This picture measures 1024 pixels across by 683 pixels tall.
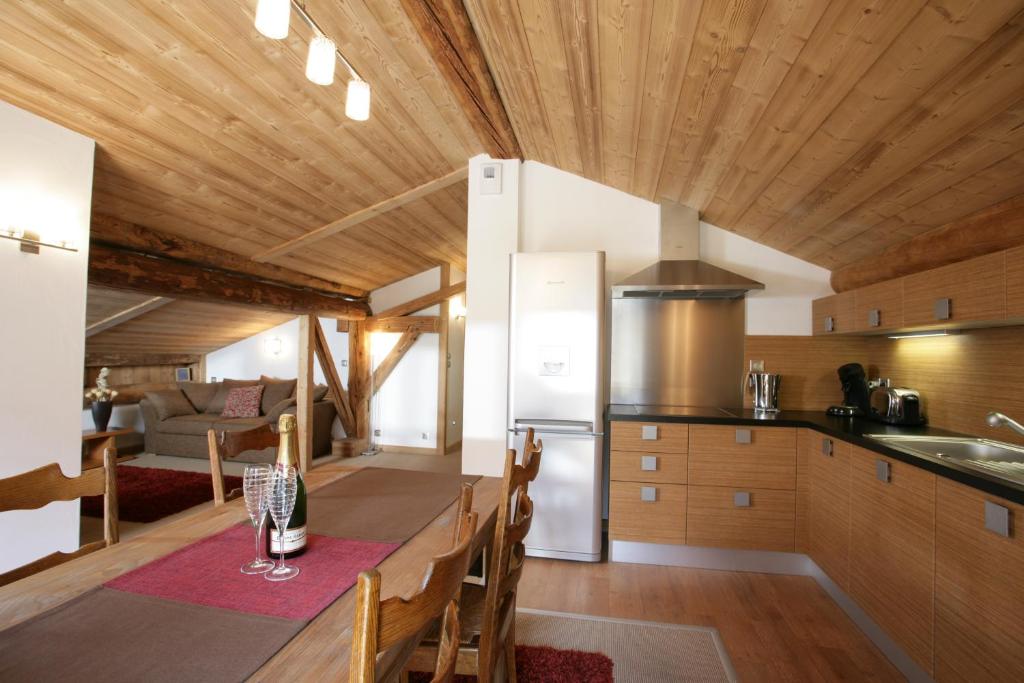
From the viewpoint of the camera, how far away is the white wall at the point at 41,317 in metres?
2.25

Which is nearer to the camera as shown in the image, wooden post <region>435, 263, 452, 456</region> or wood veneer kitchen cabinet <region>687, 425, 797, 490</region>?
wood veneer kitchen cabinet <region>687, 425, 797, 490</region>

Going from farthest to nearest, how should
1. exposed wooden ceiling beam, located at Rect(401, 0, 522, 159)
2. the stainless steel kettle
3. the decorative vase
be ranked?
the decorative vase → the stainless steel kettle → exposed wooden ceiling beam, located at Rect(401, 0, 522, 159)

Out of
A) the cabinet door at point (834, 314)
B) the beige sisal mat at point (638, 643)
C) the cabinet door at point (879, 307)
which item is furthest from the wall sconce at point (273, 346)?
the cabinet door at point (879, 307)

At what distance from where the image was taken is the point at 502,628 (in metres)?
1.39

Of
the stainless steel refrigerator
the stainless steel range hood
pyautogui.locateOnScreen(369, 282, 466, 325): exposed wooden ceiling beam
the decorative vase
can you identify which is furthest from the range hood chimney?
the decorative vase

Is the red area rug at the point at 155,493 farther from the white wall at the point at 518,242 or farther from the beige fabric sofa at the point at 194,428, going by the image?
the white wall at the point at 518,242

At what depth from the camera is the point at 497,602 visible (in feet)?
3.92

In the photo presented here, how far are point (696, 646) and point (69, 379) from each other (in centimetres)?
326

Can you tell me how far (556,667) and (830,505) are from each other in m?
1.61

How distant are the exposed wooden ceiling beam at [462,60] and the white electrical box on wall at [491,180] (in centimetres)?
38

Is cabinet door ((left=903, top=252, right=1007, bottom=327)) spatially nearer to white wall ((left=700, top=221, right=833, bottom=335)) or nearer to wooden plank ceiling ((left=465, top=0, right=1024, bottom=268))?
wooden plank ceiling ((left=465, top=0, right=1024, bottom=268))

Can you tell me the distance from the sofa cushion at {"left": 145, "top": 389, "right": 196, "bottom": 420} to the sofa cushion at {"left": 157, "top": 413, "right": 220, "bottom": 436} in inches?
4.1

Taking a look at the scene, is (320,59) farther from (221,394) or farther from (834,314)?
(221,394)

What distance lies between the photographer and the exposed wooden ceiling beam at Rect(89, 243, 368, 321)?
3225 millimetres
